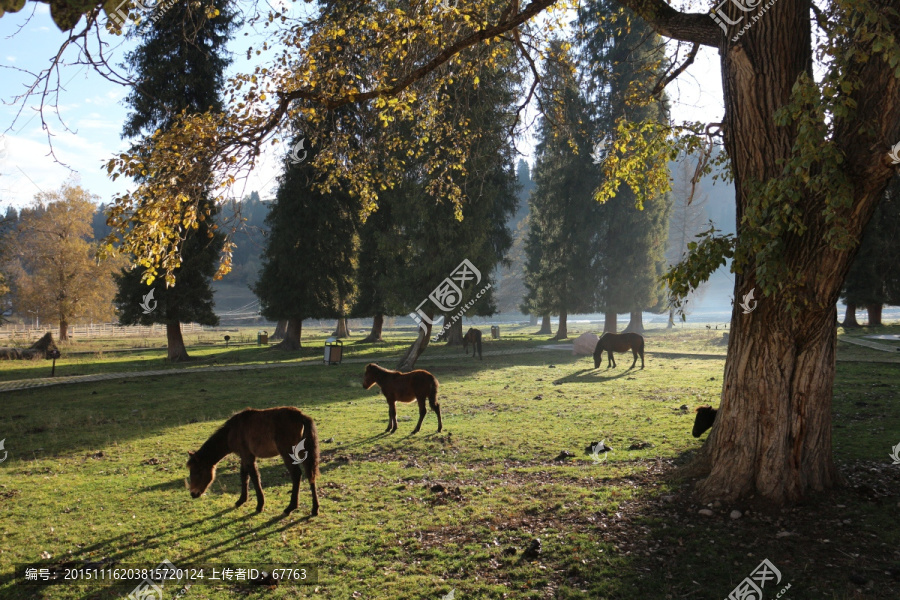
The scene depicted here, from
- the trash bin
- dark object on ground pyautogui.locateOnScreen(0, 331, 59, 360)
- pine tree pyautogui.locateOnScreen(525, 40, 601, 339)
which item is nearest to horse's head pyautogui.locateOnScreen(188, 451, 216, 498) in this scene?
the trash bin

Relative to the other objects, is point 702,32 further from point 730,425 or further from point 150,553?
point 150,553

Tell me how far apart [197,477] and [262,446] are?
0.96 meters

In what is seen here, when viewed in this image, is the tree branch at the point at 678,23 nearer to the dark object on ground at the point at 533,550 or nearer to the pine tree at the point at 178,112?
the dark object on ground at the point at 533,550

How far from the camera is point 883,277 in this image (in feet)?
103

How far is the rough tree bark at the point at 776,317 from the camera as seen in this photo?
5.33 meters

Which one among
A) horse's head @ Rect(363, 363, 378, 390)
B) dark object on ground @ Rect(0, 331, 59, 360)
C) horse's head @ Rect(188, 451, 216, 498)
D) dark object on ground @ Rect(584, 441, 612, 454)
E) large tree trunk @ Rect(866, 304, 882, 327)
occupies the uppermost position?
large tree trunk @ Rect(866, 304, 882, 327)

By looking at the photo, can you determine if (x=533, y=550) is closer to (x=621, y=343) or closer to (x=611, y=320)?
(x=621, y=343)

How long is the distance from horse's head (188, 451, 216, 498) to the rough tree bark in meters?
6.11

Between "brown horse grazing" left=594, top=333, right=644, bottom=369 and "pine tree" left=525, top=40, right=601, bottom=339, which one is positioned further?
"pine tree" left=525, top=40, right=601, bottom=339

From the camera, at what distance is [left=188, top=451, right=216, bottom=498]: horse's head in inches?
270

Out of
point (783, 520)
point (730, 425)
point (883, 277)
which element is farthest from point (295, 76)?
point (883, 277)

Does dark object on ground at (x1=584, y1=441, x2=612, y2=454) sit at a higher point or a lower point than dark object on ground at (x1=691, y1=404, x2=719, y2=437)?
lower

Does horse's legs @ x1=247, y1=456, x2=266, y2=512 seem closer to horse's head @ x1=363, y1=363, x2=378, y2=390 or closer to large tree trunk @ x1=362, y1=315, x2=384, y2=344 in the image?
horse's head @ x1=363, y1=363, x2=378, y2=390

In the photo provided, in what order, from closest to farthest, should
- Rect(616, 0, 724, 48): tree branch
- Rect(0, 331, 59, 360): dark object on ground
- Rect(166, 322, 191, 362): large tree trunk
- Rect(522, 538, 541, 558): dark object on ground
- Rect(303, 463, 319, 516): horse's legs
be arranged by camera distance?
1. Rect(522, 538, 541, 558): dark object on ground
2. Rect(616, 0, 724, 48): tree branch
3. Rect(303, 463, 319, 516): horse's legs
4. Rect(166, 322, 191, 362): large tree trunk
5. Rect(0, 331, 59, 360): dark object on ground
